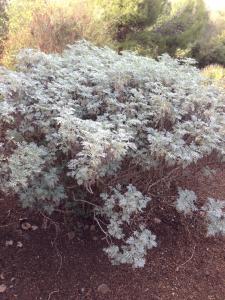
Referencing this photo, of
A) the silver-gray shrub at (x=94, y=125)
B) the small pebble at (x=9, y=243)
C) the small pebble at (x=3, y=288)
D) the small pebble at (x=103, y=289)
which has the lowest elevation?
the small pebble at (x=3, y=288)

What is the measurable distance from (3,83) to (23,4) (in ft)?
14.5

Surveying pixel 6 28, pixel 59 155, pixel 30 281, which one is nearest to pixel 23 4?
pixel 6 28

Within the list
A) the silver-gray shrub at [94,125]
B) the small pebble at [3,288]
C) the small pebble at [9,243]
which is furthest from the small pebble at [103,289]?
the small pebble at [9,243]

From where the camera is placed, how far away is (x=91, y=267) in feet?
11.3

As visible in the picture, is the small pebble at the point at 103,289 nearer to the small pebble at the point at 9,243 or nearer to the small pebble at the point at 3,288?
the small pebble at the point at 3,288

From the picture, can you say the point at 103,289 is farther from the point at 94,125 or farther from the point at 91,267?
the point at 94,125

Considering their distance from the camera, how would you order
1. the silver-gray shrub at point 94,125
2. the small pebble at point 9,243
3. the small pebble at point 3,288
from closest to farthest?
the silver-gray shrub at point 94,125, the small pebble at point 3,288, the small pebble at point 9,243

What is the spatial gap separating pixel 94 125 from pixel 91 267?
1.17 meters

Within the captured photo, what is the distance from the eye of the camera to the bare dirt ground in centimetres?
328

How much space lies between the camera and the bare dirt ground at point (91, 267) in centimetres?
328

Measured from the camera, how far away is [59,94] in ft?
11.0

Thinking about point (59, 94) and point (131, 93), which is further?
point (131, 93)

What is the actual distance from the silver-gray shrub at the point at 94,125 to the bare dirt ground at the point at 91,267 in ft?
1.24

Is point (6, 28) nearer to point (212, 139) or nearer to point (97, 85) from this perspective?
point (97, 85)
